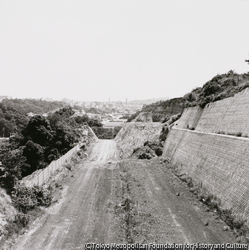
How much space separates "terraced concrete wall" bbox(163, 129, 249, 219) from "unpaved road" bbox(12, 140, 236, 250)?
1299 mm

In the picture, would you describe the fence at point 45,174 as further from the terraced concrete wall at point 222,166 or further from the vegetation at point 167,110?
the vegetation at point 167,110

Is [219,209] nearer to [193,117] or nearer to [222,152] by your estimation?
[222,152]

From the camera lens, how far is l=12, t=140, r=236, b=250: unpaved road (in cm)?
1068

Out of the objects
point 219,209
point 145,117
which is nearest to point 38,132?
point 219,209

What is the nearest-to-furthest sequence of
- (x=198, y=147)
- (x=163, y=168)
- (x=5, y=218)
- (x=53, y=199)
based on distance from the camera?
(x=5, y=218) < (x=53, y=199) < (x=198, y=147) < (x=163, y=168)

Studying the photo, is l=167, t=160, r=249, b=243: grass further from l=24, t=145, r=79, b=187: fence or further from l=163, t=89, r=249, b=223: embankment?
l=24, t=145, r=79, b=187: fence

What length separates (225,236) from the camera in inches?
400

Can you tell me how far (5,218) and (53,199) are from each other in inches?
188

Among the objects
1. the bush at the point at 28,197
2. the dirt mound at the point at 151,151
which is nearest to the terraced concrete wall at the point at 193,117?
the dirt mound at the point at 151,151

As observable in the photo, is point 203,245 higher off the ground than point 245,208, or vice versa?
point 245,208

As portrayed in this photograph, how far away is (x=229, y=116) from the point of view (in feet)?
57.7

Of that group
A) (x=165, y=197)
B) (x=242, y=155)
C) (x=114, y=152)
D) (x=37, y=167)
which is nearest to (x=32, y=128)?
(x=37, y=167)

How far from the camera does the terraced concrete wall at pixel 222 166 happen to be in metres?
11.3

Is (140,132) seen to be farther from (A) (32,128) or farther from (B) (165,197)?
(B) (165,197)
